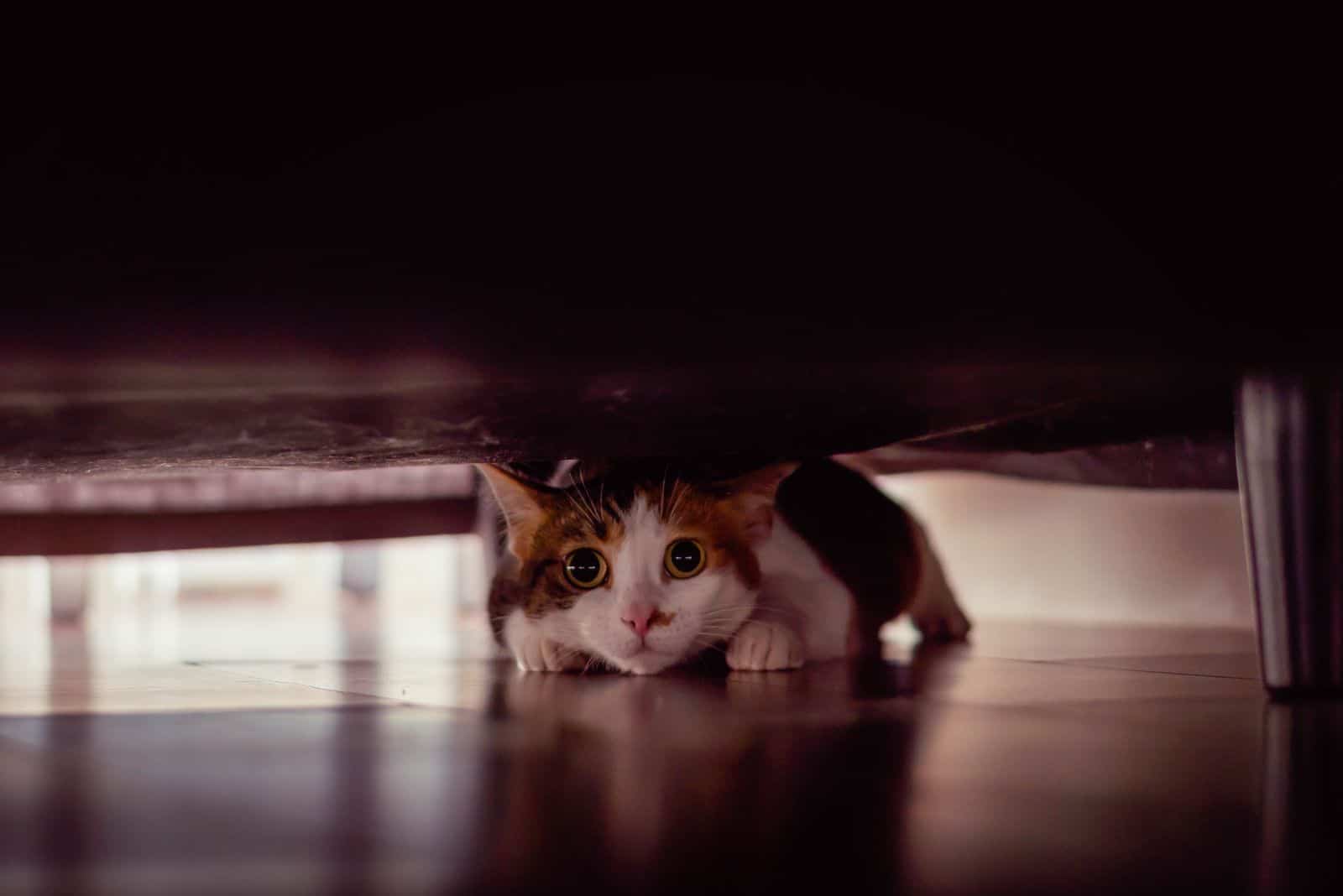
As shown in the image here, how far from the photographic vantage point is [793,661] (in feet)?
4.36

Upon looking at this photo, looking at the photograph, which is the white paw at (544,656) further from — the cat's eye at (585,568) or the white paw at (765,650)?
the white paw at (765,650)

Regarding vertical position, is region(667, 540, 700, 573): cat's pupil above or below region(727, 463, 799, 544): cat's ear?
A: below

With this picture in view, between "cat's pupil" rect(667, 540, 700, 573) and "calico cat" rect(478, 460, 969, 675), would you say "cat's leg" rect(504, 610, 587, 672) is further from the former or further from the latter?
"cat's pupil" rect(667, 540, 700, 573)

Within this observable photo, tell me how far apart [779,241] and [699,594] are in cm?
65

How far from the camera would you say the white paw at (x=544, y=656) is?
138 cm

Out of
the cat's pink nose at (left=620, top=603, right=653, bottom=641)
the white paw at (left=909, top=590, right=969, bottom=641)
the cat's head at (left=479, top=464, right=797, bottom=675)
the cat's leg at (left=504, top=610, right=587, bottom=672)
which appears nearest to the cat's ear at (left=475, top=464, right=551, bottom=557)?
the cat's head at (left=479, top=464, right=797, bottom=675)

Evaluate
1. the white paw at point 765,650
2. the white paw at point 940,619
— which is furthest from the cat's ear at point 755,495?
the white paw at point 940,619

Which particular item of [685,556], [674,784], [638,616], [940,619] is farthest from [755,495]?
[674,784]

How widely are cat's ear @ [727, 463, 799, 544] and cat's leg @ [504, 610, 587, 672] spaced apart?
0.25 m

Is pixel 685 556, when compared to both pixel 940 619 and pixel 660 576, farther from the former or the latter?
pixel 940 619

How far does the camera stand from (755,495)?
1459mm

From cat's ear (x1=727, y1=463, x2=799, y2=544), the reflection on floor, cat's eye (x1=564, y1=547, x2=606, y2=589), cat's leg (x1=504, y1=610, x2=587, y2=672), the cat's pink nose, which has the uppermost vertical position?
cat's ear (x1=727, y1=463, x2=799, y2=544)

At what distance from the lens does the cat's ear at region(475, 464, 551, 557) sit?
1.43 meters

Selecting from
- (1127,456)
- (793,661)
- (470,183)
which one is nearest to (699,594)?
(793,661)
